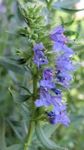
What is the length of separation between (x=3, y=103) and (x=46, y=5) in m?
0.63

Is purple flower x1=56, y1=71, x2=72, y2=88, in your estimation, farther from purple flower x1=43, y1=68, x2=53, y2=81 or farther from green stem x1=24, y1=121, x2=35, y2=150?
green stem x1=24, y1=121, x2=35, y2=150

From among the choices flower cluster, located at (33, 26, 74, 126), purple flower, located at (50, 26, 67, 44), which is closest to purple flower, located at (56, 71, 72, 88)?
flower cluster, located at (33, 26, 74, 126)

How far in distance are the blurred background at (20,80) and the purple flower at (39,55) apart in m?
0.08

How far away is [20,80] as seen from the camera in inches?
92.7

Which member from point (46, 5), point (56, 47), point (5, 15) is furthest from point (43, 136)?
→ point (5, 15)

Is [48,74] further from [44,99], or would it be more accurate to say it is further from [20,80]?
[20,80]

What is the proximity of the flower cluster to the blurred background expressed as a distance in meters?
0.09

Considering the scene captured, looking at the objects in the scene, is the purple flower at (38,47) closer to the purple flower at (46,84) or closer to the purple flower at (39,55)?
the purple flower at (39,55)

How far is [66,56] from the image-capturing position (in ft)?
5.26

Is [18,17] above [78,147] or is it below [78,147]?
above

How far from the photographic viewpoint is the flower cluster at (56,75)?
1.57 m

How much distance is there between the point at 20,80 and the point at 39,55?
2.65 feet

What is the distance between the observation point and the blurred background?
1.81 meters

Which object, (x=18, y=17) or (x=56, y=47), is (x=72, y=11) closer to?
(x=18, y=17)
